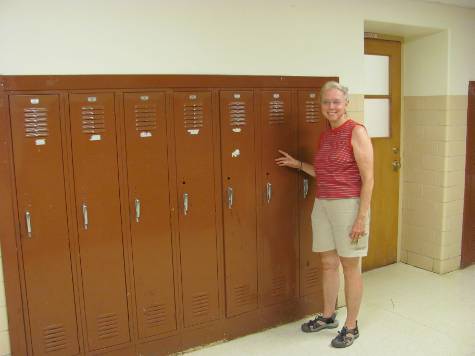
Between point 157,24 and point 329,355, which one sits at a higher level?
point 157,24

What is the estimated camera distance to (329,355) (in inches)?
110

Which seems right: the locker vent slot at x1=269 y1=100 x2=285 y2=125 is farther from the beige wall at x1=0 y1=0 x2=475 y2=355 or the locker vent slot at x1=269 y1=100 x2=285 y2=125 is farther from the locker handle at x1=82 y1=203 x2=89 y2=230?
the locker handle at x1=82 y1=203 x2=89 y2=230

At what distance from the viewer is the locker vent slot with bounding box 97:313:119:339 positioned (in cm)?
260

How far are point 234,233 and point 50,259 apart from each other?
1.14 metres

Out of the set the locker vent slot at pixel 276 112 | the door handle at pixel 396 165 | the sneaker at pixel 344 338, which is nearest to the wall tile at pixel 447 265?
the door handle at pixel 396 165

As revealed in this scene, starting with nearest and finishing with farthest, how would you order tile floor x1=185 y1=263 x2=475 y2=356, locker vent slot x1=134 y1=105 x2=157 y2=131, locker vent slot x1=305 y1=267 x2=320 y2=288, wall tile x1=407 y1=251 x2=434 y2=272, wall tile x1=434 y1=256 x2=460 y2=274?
locker vent slot x1=134 y1=105 x2=157 y2=131 → tile floor x1=185 y1=263 x2=475 y2=356 → locker vent slot x1=305 y1=267 x2=320 y2=288 → wall tile x1=434 y1=256 x2=460 y2=274 → wall tile x1=407 y1=251 x2=434 y2=272

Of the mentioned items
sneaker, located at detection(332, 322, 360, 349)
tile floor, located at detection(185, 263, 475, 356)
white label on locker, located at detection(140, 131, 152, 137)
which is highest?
white label on locker, located at detection(140, 131, 152, 137)

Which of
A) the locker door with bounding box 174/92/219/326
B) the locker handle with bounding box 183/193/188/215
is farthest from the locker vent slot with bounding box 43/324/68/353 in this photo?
the locker handle with bounding box 183/193/188/215

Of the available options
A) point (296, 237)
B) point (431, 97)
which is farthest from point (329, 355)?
point (431, 97)

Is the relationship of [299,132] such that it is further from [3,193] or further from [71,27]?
[3,193]

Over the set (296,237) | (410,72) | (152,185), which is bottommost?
(296,237)

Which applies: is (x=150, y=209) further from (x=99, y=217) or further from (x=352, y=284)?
(x=352, y=284)

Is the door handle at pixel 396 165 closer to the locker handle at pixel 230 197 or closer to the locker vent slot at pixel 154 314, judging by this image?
the locker handle at pixel 230 197

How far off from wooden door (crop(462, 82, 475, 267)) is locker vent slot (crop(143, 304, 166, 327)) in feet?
10.1
